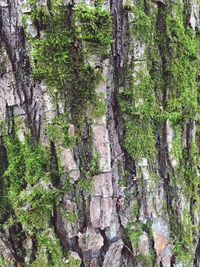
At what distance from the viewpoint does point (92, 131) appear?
1379mm

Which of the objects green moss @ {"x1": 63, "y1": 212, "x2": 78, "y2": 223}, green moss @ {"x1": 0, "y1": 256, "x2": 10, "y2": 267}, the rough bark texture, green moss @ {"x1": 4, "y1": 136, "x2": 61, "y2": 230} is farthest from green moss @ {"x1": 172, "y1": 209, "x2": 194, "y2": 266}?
green moss @ {"x1": 0, "y1": 256, "x2": 10, "y2": 267}

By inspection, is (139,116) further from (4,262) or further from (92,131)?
(4,262)

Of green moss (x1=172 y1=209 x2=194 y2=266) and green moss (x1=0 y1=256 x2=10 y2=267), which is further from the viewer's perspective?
green moss (x1=172 y1=209 x2=194 y2=266)

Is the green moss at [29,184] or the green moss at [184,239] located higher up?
the green moss at [29,184]

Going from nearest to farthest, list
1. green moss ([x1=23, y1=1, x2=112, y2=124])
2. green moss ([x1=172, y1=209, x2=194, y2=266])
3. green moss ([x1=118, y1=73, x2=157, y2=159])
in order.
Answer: green moss ([x1=23, y1=1, x2=112, y2=124]) → green moss ([x1=118, y1=73, x2=157, y2=159]) → green moss ([x1=172, y1=209, x2=194, y2=266])

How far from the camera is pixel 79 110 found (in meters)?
1.38

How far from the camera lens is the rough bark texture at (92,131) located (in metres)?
1.33

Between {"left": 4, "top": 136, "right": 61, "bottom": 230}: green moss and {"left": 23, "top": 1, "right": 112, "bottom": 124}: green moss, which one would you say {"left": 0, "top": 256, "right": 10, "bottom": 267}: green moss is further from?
{"left": 23, "top": 1, "right": 112, "bottom": 124}: green moss

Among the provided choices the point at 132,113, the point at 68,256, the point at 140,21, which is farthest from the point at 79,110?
the point at 68,256

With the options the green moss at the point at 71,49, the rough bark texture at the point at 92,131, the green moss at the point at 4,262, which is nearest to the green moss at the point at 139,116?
the rough bark texture at the point at 92,131

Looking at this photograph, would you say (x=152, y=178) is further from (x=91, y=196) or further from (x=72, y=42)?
(x=72, y=42)

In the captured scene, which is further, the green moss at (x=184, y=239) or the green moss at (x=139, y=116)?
the green moss at (x=184, y=239)

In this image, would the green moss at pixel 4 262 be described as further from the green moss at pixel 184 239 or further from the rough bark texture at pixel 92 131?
the green moss at pixel 184 239

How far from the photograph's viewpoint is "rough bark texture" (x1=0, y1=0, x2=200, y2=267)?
4.37ft
